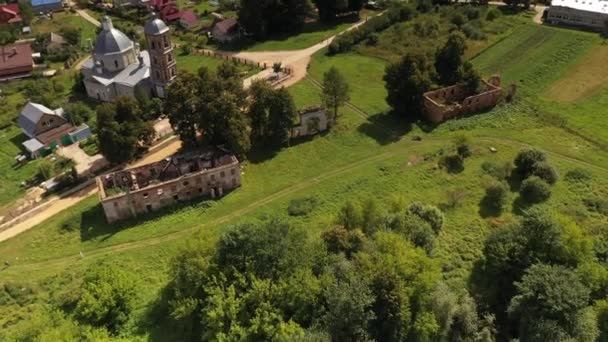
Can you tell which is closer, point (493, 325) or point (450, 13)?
point (493, 325)

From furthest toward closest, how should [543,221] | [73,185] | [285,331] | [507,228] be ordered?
[73,185] → [507,228] → [543,221] → [285,331]

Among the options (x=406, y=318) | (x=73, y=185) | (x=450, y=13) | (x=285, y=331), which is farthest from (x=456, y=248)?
(x=450, y=13)

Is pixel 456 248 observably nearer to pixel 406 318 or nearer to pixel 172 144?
pixel 406 318

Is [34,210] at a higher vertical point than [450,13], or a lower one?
lower

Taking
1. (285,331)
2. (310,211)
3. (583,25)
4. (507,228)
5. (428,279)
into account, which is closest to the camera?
(285,331)

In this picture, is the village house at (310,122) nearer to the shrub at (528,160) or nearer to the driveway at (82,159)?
the shrub at (528,160)

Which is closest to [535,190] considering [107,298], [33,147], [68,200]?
[107,298]

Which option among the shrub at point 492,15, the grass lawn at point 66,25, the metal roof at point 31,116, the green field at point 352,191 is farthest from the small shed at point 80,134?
the shrub at point 492,15

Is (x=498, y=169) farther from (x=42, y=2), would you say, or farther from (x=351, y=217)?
(x=42, y=2)
